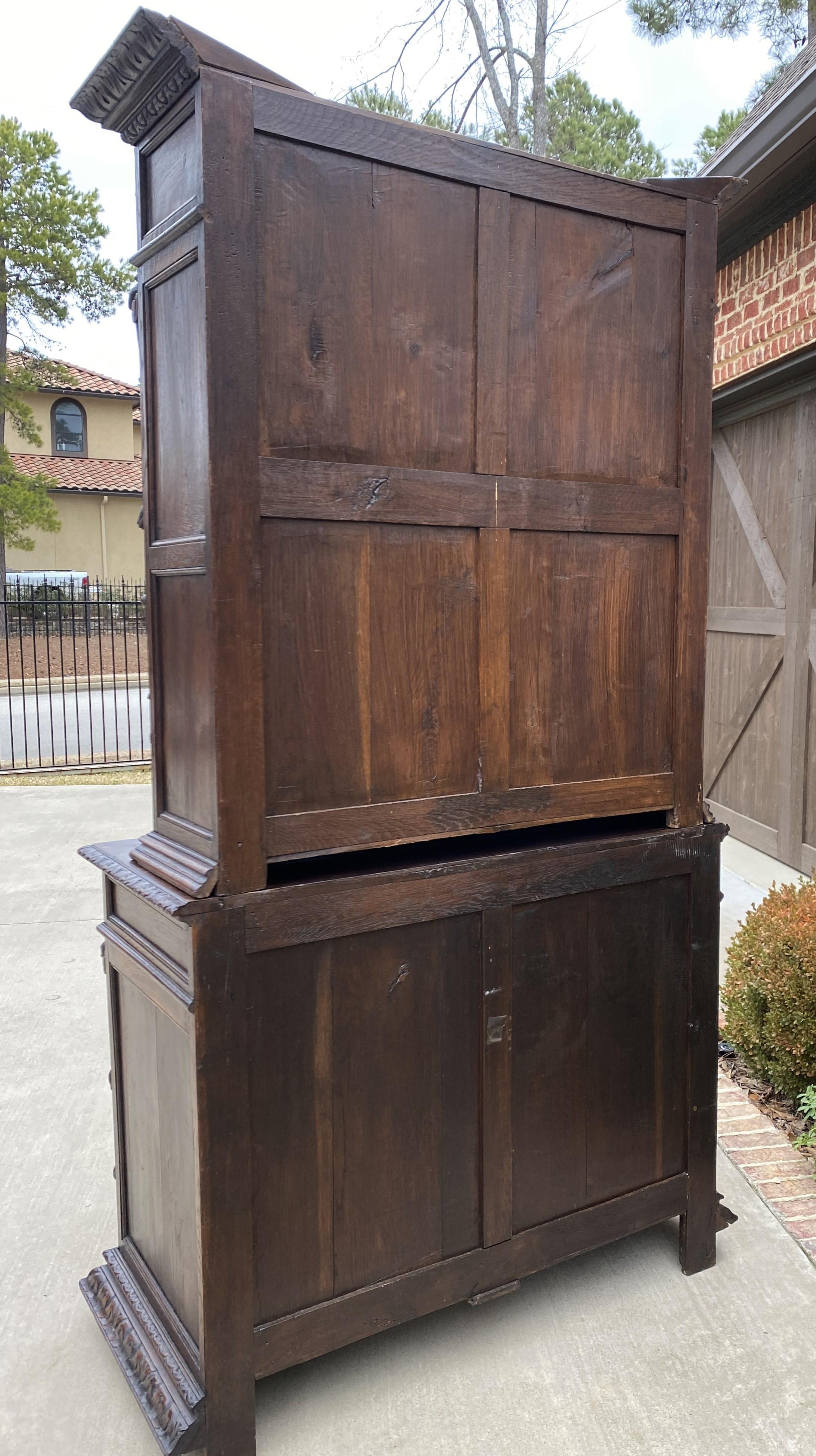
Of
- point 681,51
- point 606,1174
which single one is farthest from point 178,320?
point 681,51

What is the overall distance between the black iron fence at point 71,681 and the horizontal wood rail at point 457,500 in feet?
23.1

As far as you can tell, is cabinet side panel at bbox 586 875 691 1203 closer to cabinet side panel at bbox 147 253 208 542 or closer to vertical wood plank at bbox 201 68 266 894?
vertical wood plank at bbox 201 68 266 894

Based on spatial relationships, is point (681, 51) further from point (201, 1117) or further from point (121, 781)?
point (201, 1117)

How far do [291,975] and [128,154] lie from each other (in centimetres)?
175

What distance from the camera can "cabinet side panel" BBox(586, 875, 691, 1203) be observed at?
242 centimetres

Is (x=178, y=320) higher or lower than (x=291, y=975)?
higher

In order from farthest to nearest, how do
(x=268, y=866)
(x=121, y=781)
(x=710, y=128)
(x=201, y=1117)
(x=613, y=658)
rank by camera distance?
(x=710, y=128)
(x=121, y=781)
(x=613, y=658)
(x=268, y=866)
(x=201, y=1117)

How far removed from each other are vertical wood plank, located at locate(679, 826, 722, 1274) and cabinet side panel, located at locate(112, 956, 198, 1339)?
1.25 m

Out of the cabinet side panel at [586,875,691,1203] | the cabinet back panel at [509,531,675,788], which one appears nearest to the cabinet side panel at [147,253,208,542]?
the cabinet back panel at [509,531,675,788]

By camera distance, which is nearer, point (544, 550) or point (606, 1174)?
point (544, 550)

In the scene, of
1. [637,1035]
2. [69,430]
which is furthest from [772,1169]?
[69,430]

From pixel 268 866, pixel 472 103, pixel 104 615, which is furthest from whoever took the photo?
pixel 104 615

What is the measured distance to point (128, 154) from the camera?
2170 mm

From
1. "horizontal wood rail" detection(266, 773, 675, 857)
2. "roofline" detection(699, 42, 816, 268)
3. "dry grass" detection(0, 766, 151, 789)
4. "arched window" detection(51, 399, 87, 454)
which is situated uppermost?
"arched window" detection(51, 399, 87, 454)
